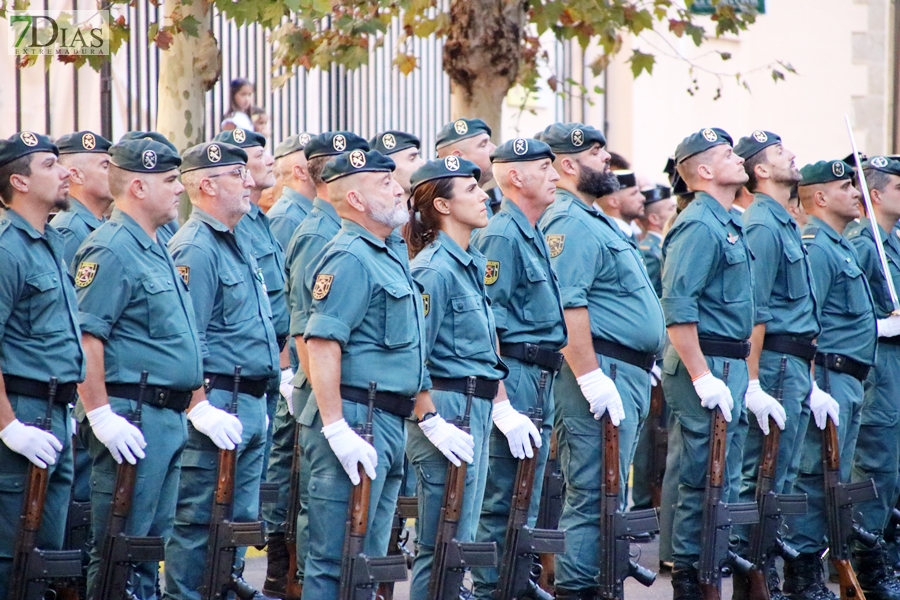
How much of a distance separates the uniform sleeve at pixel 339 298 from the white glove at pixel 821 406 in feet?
9.32

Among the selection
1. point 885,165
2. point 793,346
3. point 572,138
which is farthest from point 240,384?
point 885,165

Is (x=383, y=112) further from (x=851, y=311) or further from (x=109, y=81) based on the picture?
(x=851, y=311)

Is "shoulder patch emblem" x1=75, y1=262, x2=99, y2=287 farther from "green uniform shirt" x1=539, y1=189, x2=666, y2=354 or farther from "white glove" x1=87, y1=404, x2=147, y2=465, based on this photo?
"green uniform shirt" x1=539, y1=189, x2=666, y2=354

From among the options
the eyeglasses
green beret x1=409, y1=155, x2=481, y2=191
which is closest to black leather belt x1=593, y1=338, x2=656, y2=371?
green beret x1=409, y1=155, x2=481, y2=191

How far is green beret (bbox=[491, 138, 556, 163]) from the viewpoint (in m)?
6.55

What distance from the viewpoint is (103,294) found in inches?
217

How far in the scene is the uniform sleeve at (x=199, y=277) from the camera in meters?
5.99

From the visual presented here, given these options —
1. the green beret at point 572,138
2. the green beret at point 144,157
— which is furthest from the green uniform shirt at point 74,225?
the green beret at point 572,138

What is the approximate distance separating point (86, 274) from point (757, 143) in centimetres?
367

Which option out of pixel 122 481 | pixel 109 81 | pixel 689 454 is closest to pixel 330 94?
pixel 109 81

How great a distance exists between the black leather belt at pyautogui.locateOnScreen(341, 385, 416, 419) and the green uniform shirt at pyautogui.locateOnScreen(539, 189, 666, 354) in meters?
1.34

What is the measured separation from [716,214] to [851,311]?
108cm

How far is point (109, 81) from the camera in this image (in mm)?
9547

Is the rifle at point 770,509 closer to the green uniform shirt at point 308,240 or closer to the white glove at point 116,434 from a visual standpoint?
the green uniform shirt at point 308,240
